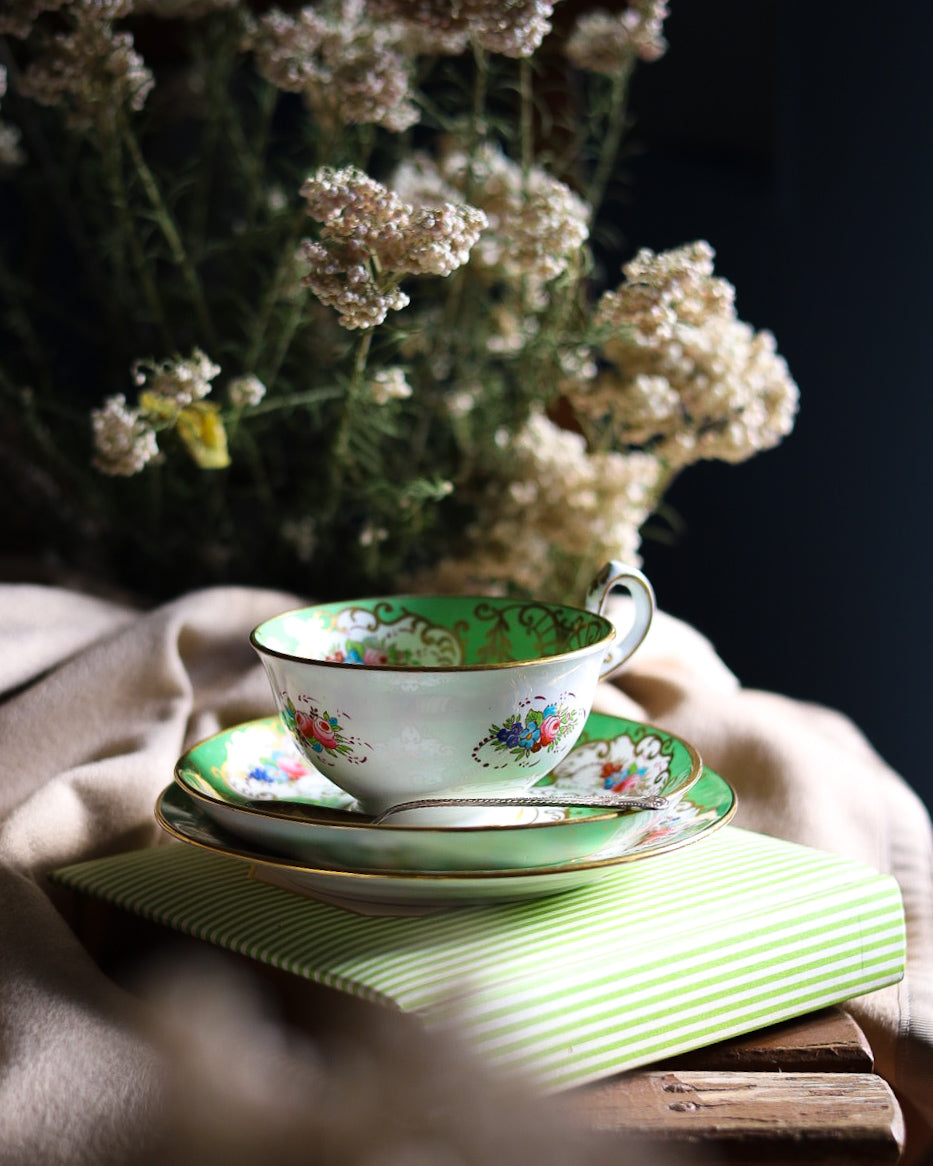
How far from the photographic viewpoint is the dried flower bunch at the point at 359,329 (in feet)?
2.57

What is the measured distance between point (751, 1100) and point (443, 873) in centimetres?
15

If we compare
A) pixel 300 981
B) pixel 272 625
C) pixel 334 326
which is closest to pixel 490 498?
pixel 334 326

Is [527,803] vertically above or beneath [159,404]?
beneath

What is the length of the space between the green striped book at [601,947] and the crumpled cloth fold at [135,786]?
2.2 inches

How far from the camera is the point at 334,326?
1207 millimetres

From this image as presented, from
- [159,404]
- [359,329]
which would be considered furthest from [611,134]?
[159,404]

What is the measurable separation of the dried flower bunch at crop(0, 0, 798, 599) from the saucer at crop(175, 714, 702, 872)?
0.24m

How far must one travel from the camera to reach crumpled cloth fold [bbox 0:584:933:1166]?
505mm

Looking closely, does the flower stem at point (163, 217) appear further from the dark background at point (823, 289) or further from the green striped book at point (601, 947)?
the dark background at point (823, 289)

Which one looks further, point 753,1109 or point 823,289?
point 823,289

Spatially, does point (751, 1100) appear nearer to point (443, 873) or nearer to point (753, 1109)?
point (753, 1109)

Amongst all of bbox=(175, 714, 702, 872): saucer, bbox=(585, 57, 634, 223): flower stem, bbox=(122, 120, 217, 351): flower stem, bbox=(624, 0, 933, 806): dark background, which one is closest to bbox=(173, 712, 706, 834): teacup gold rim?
bbox=(175, 714, 702, 872): saucer

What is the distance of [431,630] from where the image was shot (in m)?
0.71

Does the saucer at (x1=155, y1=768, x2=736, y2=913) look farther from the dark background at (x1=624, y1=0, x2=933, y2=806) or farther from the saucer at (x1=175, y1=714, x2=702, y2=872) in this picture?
the dark background at (x1=624, y1=0, x2=933, y2=806)
